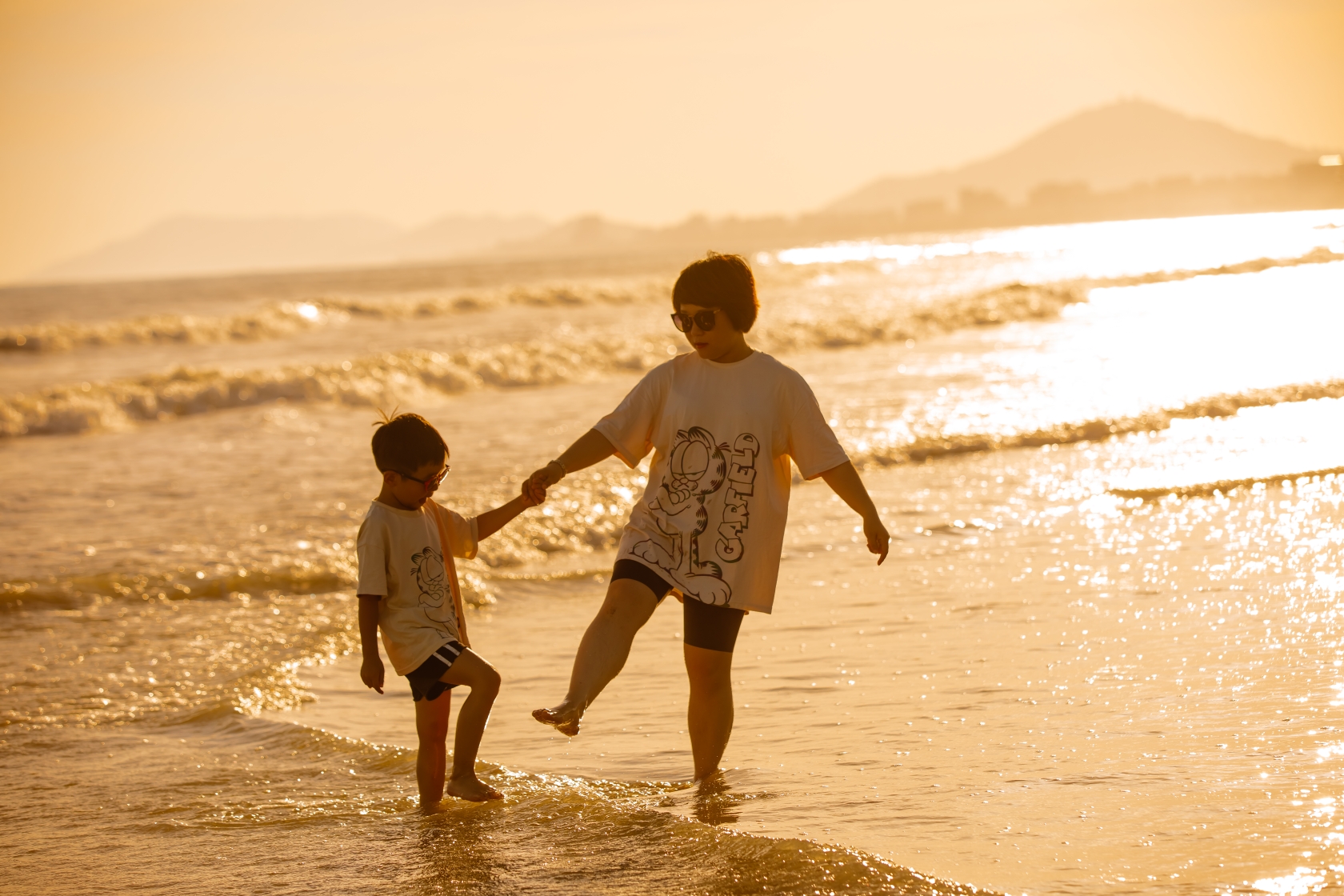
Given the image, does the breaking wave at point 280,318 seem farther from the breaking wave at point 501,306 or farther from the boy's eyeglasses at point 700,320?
the boy's eyeglasses at point 700,320

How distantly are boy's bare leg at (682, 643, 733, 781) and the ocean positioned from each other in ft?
0.39

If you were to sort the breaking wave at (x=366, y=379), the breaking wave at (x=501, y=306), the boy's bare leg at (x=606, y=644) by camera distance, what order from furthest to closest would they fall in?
the breaking wave at (x=501, y=306), the breaking wave at (x=366, y=379), the boy's bare leg at (x=606, y=644)

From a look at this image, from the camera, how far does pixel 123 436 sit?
14805mm

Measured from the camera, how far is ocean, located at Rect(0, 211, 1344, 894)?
3605 millimetres

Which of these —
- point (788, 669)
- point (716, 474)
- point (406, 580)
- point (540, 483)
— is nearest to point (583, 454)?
point (540, 483)

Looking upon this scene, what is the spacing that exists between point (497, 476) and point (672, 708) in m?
5.19

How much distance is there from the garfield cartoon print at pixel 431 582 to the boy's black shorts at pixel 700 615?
549 mm

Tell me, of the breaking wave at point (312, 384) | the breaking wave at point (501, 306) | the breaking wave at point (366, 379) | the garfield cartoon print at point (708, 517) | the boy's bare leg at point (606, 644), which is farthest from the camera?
the breaking wave at point (501, 306)

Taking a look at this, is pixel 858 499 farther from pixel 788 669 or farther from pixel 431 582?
pixel 788 669

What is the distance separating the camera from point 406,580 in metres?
3.88

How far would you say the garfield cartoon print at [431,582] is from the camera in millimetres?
3898

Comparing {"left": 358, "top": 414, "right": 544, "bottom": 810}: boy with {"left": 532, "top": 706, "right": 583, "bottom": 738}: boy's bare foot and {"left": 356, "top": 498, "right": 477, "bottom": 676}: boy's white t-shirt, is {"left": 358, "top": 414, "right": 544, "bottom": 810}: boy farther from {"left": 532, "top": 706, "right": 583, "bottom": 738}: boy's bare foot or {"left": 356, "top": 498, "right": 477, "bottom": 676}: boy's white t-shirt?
{"left": 532, "top": 706, "right": 583, "bottom": 738}: boy's bare foot

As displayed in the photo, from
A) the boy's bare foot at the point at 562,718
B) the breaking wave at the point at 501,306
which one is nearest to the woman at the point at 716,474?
Answer: the boy's bare foot at the point at 562,718

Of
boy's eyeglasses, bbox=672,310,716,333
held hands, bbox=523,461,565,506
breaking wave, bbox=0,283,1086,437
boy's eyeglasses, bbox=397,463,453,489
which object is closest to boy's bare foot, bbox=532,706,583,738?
held hands, bbox=523,461,565,506
